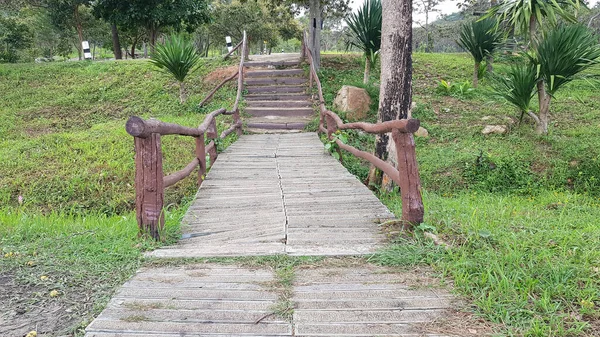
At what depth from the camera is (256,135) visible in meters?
8.48

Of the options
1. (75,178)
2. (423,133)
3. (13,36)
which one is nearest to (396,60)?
(423,133)

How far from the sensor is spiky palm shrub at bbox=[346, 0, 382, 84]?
9.46 metres

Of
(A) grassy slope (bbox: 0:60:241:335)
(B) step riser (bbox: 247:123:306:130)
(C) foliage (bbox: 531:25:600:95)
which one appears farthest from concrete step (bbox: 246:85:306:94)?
(C) foliage (bbox: 531:25:600:95)

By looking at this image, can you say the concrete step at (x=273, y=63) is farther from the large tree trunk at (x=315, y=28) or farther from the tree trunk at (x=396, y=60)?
the tree trunk at (x=396, y=60)

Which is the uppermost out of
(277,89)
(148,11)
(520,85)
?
(148,11)

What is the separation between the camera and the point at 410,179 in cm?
288

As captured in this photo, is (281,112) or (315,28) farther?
(315,28)

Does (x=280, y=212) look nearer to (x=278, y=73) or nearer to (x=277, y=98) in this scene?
(x=277, y=98)

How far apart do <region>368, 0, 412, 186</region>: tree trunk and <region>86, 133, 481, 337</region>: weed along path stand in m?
1.98

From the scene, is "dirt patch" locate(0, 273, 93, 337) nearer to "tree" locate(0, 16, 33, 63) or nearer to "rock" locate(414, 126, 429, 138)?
"rock" locate(414, 126, 429, 138)

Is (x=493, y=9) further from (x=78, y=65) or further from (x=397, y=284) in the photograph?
(x=78, y=65)

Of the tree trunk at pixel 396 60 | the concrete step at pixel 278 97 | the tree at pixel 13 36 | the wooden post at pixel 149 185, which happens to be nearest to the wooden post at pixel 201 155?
the wooden post at pixel 149 185

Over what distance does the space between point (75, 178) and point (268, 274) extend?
15.2ft

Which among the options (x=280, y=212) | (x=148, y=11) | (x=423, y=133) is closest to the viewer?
(x=280, y=212)
